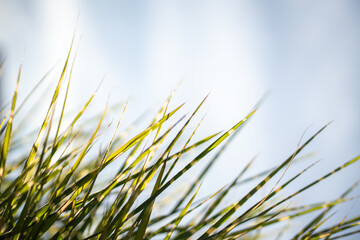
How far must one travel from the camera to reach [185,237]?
1.30ft

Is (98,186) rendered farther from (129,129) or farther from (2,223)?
(2,223)

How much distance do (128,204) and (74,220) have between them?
0.25ft

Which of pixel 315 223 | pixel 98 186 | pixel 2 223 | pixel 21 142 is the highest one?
pixel 21 142

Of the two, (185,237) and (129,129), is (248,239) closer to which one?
(185,237)

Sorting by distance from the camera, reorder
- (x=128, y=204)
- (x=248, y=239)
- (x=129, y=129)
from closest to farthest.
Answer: (x=128, y=204)
(x=248, y=239)
(x=129, y=129)

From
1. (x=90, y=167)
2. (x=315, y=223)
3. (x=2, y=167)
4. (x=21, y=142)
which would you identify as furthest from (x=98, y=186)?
(x=315, y=223)

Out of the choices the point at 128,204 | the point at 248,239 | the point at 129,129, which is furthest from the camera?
the point at 129,129

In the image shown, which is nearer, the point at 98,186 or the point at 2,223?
the point at 2,223

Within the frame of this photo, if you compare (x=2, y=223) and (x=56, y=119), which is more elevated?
(x=56, y=119)

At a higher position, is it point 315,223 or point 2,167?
point 2,167

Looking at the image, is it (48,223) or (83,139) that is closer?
(48,223)

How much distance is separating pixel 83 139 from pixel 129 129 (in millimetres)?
117

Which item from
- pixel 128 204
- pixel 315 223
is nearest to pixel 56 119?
pixel 128 204

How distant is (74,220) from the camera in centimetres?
37
